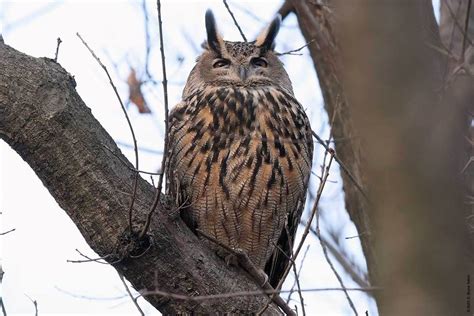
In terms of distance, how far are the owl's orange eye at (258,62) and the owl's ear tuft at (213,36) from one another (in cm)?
17

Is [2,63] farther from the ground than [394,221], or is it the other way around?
[2,63]

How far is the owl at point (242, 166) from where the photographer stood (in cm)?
361

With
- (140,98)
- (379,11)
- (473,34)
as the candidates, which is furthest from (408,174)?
(473,34)

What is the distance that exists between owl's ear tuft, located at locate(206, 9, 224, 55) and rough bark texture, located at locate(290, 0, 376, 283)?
47 cm

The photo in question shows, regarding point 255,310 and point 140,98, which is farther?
point 140,98

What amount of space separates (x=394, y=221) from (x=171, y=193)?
169cm

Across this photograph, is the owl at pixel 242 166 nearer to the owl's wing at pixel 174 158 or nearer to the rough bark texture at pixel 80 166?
the owl's wing at pixel 174 158

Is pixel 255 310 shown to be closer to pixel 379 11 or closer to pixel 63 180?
pixel 63 180

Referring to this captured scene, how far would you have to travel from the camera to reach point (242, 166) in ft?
11.8

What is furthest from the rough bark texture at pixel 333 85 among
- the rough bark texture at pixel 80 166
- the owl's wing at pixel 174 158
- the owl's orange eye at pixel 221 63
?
the rough bark texture at pixel 80 166

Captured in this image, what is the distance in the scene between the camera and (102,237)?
9.62 ft

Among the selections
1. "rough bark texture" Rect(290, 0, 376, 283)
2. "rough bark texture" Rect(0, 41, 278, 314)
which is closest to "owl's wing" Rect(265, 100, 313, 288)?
"rough bark texture" Rect(290, 0, 376, 283)

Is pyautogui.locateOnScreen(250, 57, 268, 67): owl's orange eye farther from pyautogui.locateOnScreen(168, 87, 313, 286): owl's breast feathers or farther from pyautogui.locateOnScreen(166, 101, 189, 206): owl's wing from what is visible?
pyautogui.locateOnScreen(166, 101, 189, 206): owl's wing

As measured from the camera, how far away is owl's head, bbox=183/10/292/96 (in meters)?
4.17
